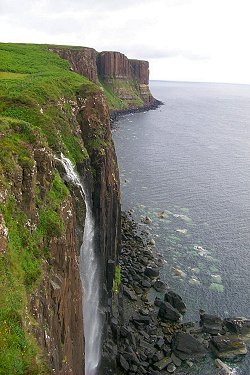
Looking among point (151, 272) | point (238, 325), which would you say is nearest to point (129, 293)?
point (151, 272)

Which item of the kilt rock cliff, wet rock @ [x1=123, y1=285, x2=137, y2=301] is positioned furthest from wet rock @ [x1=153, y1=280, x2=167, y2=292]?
the kilt rock cliff

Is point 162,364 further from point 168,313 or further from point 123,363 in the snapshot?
point 168,313

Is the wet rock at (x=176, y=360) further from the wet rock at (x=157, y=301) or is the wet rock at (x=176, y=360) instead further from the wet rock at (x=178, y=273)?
the wet rock at (x=178, y=273)

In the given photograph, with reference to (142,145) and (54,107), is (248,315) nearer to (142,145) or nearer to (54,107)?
(54,107)

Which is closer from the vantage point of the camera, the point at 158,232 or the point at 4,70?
the point at 4,70

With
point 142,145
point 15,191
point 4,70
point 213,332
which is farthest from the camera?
point 142,145

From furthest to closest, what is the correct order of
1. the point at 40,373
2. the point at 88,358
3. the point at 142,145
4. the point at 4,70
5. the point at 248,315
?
the point at 142,145 < the point at 4,70 < the point at 248,315 < the point at 88,358 < the point at 40,373

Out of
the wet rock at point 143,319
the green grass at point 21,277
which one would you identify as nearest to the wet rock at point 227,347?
the wet rock at point 143,319

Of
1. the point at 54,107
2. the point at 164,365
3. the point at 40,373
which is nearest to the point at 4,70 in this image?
the point at 54,107
